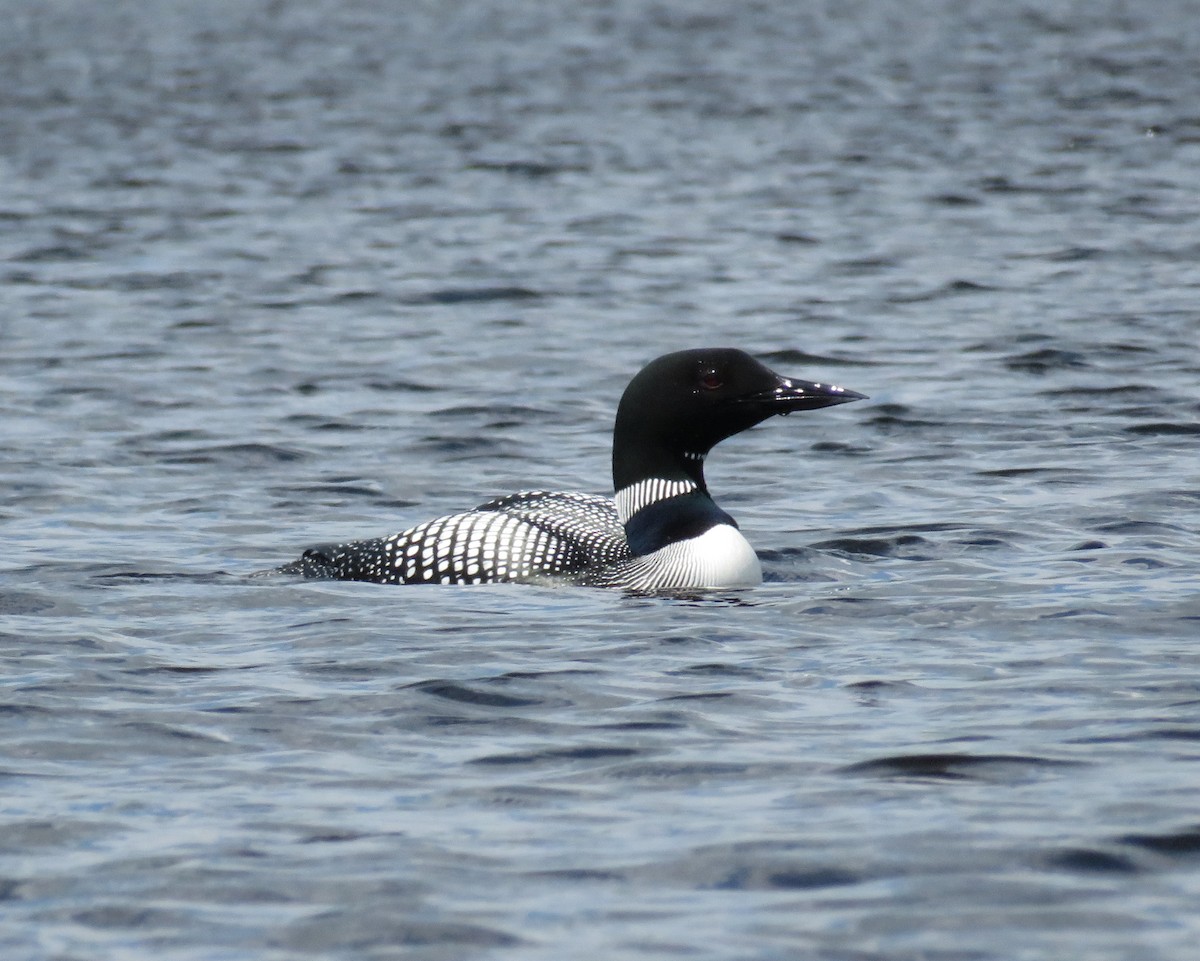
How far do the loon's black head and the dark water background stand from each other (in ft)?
1.68

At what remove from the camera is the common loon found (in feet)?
23.5

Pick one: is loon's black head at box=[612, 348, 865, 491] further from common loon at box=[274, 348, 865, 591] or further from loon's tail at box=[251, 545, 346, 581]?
loon's tail at box=[251, 545, 346, 581]

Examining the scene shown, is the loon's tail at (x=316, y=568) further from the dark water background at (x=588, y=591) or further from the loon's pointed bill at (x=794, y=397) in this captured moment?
the loon's pointed bill at (x=794, y=397)

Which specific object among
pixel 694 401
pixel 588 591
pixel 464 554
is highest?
pixel 694 401

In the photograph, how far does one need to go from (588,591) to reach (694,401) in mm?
729

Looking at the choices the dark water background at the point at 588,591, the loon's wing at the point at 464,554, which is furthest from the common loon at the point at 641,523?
the dark water background at the point at 588,591

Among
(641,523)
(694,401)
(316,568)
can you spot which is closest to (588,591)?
(641,523)

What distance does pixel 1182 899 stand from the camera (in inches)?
158

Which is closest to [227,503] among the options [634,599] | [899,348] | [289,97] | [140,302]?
[634,599]

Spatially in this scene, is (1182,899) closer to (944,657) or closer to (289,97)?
(944,657)

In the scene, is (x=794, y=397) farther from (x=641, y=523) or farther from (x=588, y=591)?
(x=588, y=591)

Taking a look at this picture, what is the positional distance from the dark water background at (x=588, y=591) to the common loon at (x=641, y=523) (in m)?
0.21

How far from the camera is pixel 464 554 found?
7188mm

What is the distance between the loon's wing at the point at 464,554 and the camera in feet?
23.5
